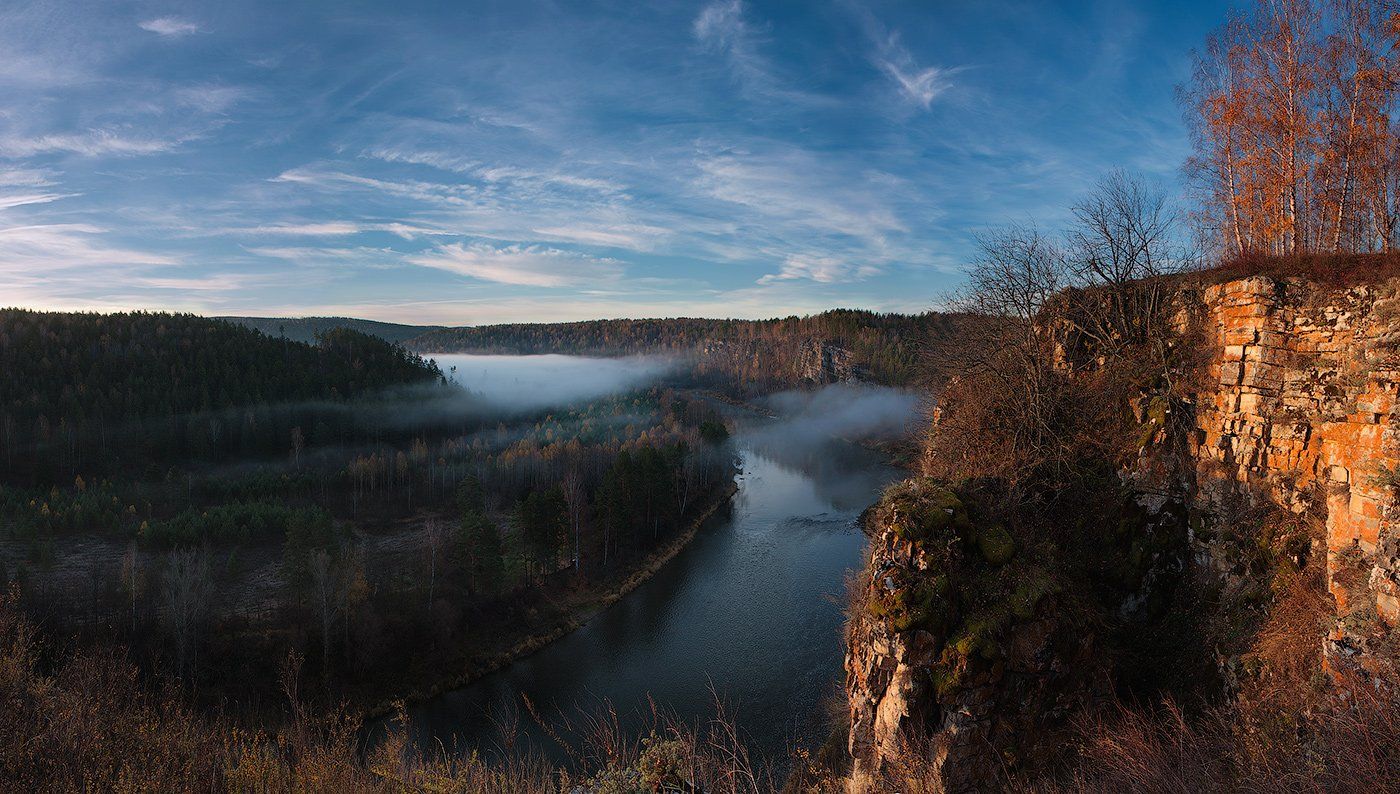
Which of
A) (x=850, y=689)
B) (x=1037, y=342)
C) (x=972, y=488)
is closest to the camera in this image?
(x=850, y=689)

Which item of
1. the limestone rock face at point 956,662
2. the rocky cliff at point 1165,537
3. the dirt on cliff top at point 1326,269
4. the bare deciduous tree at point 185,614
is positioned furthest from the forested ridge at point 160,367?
the dirt on cliff top at point 1326,269

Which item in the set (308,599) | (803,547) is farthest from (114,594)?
(803,547)

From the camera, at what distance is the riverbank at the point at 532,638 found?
2430 cm

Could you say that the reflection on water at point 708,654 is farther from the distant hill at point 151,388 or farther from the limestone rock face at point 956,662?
the distant hill at point 151,388

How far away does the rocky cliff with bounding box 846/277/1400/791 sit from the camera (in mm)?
9289

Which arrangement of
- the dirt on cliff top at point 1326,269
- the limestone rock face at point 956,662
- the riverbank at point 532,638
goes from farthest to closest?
1. the riverbank at point 532,638
2. the dirt on cliff top at point 1326,269
3. the limestone rock face at point 956,662

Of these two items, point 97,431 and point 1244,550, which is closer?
point 1244,550

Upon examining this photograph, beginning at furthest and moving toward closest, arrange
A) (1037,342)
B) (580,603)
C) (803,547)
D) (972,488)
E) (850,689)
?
(803,547) → (580,603) → (1037,342) → (972,488) → (850,689)

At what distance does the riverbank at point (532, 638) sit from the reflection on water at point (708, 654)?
1.56 feet

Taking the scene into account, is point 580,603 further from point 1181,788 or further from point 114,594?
point 1181,788

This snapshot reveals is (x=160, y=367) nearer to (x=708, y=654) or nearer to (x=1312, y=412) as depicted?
(x=708, y=654)

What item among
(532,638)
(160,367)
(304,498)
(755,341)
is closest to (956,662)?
(532,638)

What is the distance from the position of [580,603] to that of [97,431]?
72.5m

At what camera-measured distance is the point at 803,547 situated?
1465 inches
